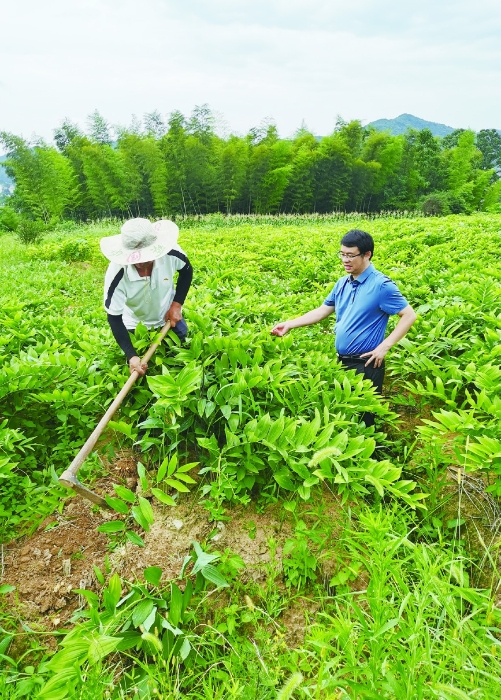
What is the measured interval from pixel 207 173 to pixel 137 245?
32040 millimetres

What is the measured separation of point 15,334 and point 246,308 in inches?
82.7

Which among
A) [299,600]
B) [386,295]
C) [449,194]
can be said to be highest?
[386,295]

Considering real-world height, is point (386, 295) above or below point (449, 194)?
above

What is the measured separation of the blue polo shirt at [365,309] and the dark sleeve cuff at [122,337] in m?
1.70

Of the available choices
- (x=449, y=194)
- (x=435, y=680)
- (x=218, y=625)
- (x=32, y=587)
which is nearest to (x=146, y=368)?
(x=32, y=587)

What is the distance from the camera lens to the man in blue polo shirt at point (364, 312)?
9.95ft

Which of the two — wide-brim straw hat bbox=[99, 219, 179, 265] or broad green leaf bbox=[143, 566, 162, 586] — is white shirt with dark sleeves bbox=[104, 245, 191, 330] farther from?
broad green leaf bbox=[143, 566, 162, 586]

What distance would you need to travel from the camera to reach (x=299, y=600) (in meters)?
2.04

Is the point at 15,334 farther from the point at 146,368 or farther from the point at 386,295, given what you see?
the point at 386,295

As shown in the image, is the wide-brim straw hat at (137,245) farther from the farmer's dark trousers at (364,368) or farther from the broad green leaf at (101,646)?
the broad green leaf at (101,646)

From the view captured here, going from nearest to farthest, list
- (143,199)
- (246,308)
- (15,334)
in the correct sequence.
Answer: (15,334)
(246,308)
(143,199)

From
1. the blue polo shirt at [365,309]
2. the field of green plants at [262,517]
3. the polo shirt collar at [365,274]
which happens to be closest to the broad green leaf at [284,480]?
the field of green plants at [262,517]

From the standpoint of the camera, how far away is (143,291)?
117 inches

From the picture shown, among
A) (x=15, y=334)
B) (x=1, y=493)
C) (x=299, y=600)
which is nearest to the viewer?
(x=299, y=600)
